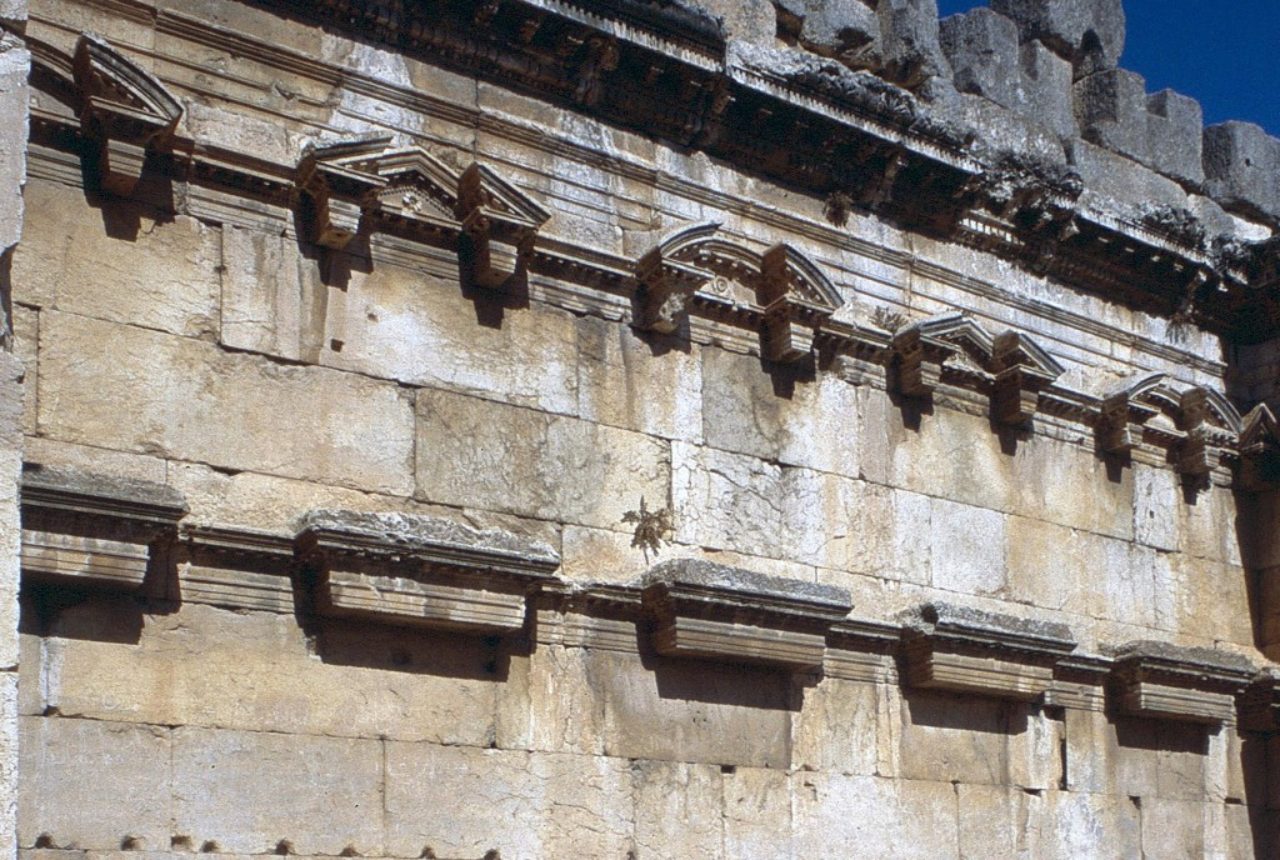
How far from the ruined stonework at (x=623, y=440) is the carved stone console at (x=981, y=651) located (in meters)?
0.02

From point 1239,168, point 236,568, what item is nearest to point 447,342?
point 236,568

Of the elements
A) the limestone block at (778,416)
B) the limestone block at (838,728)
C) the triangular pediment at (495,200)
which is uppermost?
the triangular pediment at (495,200)

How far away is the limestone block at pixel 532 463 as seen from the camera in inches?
303

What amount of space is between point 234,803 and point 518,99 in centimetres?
329

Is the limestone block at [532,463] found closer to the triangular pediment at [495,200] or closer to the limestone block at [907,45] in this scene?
the triangular pediment at [495,200]

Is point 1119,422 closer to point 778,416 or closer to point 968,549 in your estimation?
point 968,549

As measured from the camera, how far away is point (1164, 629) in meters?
10.1

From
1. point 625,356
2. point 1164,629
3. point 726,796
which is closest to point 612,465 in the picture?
point 625,356

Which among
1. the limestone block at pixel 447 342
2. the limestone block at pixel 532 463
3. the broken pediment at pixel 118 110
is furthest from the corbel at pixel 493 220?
the broken pediment at pixel 118 110

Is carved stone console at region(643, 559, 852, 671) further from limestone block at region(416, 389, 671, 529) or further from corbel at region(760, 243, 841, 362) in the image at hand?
corbel at region(760, 243, 841, 362)

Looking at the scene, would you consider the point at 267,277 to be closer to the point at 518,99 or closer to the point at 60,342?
the point at 60,342

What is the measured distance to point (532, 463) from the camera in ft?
26.1

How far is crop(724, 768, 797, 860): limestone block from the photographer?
8.09 m

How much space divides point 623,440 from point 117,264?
7.48 feet
